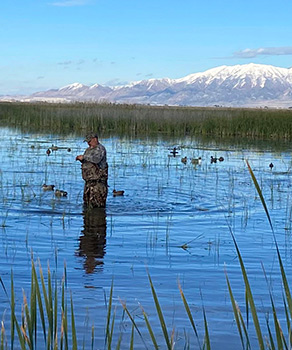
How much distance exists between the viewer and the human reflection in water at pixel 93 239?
799 cm

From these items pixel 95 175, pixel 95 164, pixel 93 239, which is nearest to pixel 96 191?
pixel 95 175

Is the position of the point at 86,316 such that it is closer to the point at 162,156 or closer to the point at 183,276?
the point at 183,276

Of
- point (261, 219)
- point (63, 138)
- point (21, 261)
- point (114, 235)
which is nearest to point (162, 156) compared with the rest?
point (63, 138)

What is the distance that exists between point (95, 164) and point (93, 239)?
2416 millimetres

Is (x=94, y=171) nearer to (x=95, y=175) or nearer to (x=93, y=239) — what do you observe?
(x=95, y=175)

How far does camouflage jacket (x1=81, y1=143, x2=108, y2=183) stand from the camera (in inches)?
453

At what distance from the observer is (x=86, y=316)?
19.1 ft

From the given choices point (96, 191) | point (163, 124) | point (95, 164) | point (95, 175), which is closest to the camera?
point (95, 164)

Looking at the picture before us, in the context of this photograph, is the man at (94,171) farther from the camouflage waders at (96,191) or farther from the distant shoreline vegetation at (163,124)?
the distant shoreline vegetation at (163,124)

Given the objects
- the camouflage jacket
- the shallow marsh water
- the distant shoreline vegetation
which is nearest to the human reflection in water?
the shallow marsh water

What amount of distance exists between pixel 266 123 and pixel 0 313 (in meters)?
29.4

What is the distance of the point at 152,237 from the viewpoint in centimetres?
972

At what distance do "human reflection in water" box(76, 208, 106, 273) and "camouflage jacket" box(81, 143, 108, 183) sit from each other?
1.95ft

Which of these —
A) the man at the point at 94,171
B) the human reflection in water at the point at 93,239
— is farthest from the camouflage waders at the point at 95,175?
the human reflection in water at the point at 93,239
